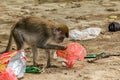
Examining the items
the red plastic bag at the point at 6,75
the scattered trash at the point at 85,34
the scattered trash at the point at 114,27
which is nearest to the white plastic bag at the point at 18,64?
the red plastic bag at the point at 6,75

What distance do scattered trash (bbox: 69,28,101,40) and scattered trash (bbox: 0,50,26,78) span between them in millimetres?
3191

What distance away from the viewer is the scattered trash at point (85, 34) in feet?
33.5

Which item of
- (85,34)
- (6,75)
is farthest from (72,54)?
(85,34)

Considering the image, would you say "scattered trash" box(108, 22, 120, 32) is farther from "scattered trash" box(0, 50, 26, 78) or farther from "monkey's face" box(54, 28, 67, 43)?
Answer: "scattered trash" box(0, 50, 26, 78)

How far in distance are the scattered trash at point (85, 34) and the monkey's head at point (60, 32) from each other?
2.26 m

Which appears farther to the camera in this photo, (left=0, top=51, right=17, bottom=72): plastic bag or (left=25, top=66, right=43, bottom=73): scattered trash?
(left=25, top=66, right=43, bottom=73): scattered trash

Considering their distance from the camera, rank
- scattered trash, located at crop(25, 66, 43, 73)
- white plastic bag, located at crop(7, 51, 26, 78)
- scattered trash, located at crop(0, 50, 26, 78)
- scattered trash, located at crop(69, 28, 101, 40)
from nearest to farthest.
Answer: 1. scattered trash, located at crop(0, 50, 26, 78)
2. white plastic bag, located at crop(7, 51, 26, 78)
3. scattered trash, located at crop(25, 66, 43, 73)
4. scattered trash, located at crop(69, 28, 101, 40)

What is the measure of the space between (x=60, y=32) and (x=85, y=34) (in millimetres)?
2502

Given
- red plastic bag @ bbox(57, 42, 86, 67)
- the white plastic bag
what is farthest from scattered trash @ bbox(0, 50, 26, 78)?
red plastic bag @ bbox(57, 42, 86, 67)

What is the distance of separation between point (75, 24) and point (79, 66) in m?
4.13

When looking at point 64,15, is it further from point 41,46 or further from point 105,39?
point 41,46

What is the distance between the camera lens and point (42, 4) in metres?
16.0

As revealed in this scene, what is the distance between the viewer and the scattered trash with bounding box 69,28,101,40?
10223 millimetres

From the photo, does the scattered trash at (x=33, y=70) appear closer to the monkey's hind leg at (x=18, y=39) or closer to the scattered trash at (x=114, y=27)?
the monkey's hind leg at (x=18, y=39)
